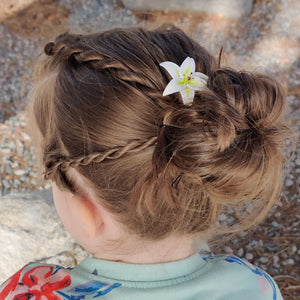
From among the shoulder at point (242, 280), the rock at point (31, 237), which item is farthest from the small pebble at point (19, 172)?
the shoulder at point (242, 280)

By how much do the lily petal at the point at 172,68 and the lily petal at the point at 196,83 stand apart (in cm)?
4

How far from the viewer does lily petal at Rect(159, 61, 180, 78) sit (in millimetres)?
895

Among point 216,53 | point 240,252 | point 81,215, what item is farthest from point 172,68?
point 216,53

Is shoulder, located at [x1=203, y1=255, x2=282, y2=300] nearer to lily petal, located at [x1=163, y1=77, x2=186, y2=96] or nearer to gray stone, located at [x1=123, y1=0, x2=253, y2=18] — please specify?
lily petal, located at [x1=163, y1=77, x2=186, y2=96]

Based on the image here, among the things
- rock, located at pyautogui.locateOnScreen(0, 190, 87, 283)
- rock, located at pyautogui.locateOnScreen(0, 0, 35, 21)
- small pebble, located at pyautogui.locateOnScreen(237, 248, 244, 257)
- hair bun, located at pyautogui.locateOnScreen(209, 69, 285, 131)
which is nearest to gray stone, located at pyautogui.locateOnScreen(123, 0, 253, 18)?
rock, located at pyautogui.locateOnScreen(0, 0, 35, 21)

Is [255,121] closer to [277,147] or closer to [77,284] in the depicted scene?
[277,147]

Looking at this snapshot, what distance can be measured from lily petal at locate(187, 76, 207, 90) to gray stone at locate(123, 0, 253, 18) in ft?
11.9

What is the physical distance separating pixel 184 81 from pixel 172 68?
0.04 m

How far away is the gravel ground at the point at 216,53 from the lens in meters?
2.38

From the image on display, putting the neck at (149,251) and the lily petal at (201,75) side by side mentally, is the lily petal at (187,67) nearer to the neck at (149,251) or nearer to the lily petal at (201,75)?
the lily petal at (201,75)

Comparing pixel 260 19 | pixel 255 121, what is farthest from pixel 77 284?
pixel 260 19

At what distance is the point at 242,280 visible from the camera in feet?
3.85

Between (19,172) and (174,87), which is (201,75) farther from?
(19,172)

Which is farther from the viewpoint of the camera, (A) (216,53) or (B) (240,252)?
(A) (216,53)
